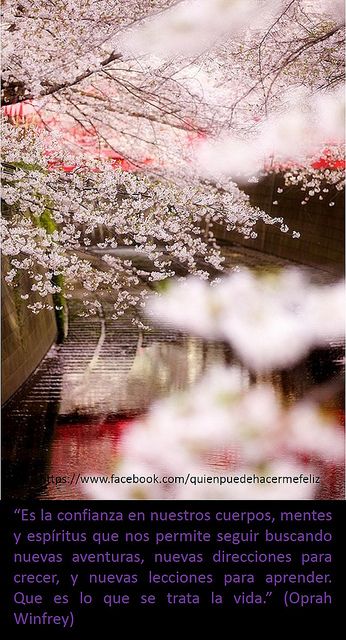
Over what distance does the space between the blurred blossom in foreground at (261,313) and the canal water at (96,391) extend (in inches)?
26.6

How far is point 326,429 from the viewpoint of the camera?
44.6 feet

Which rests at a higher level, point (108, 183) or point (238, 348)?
point (108, 183)

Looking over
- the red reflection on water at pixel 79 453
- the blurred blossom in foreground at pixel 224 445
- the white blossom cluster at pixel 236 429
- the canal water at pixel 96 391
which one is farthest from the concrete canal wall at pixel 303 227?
the red reflection on water at pixel 79 453

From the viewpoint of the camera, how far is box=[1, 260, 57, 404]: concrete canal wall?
14281 mm

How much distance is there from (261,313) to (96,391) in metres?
9.44

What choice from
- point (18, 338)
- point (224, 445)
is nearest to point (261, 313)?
point (18, 338)

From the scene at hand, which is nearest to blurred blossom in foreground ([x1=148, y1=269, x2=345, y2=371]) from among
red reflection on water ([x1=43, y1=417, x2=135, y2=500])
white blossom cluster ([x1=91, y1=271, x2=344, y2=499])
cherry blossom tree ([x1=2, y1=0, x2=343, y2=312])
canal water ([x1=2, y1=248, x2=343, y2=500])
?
white blossom cluster ([x1=91, y1=271, x2=344, y2=499])

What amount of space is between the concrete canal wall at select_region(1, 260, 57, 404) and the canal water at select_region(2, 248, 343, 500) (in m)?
0.26

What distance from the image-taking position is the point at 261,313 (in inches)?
966

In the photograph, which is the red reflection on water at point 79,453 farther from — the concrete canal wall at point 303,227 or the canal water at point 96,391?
the concrete canal wall at point 303,227

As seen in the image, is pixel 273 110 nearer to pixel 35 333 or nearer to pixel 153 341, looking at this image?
pixel 35 333

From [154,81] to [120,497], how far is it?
5577 mm

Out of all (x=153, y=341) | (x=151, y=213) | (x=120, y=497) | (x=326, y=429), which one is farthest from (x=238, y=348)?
(x=151, y=213)

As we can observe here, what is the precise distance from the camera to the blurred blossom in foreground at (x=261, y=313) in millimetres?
20156
